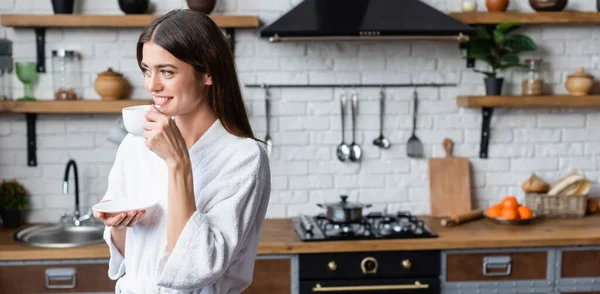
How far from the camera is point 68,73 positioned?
3514mm

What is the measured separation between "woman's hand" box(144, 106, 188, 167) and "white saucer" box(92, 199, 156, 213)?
0.12m

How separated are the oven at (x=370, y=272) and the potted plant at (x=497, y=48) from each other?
1.01m

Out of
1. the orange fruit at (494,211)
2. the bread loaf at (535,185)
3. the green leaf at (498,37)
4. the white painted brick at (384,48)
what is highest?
the green leaf at (498,37)

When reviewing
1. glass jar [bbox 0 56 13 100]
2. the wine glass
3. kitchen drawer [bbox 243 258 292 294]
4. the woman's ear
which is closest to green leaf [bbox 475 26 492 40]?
kitchen drawer [bbox 243 258 292 294]

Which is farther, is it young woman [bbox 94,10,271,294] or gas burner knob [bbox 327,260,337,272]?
gas burner knob [bbox 327,260,337,272]

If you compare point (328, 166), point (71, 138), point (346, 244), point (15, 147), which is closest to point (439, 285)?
point (346, 244)

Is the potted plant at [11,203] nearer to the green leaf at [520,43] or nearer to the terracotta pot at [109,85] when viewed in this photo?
the terracotta pot at [109,85]

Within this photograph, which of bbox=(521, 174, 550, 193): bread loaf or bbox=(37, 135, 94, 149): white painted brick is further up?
bbox=(37, 135, 94, 149): white painted brick

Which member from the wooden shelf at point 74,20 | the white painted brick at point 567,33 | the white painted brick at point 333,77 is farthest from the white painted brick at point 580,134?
the wooden shelf at point 74,20

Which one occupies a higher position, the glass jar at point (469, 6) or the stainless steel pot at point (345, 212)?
the glass jar at point (469, 6)

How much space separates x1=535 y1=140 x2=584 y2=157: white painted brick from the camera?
3795 millimetres

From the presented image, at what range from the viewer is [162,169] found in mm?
1473

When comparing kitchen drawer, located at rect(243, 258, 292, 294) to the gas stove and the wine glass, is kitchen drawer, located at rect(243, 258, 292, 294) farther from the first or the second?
the wine glass

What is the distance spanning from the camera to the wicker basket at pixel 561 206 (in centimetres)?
361
